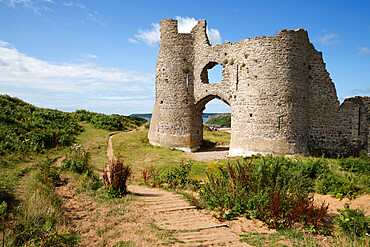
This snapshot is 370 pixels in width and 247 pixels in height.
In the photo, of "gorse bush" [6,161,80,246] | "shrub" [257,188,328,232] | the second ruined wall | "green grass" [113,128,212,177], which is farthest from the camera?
the second ruined wall

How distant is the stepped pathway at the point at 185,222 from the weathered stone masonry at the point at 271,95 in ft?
30.0

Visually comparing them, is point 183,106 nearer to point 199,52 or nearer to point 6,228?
point 199,52

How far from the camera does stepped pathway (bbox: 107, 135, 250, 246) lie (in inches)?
198

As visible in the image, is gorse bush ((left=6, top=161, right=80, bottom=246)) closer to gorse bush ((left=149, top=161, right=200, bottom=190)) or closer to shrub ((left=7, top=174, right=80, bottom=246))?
shrub ((left=7, top=174, right=80, bottom=246))

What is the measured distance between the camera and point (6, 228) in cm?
433

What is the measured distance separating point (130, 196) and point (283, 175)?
16.7 ft

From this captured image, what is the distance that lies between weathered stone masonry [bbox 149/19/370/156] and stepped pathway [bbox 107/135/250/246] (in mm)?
9158

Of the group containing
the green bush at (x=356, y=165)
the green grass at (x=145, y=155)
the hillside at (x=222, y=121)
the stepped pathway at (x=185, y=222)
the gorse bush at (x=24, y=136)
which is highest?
the hillside at (x=222, y=121)

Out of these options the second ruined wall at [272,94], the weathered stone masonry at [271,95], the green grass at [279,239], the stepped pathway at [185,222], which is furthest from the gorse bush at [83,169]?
the second ruined wall at [272,94]

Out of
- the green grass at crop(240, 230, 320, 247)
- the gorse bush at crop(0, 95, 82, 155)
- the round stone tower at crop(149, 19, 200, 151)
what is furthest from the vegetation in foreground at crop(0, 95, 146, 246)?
the round stone tower at crop(149, 19, 200, 151)

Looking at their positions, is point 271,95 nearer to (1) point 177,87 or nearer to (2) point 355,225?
(1) point 177,87

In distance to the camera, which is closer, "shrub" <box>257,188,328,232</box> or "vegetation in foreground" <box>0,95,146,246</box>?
"vegetation in foreground" <box>0,95,146,246</box>

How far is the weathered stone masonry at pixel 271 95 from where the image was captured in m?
14.7

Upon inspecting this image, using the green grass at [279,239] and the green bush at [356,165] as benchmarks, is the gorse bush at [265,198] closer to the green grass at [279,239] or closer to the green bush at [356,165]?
the green grass at [279,239]
